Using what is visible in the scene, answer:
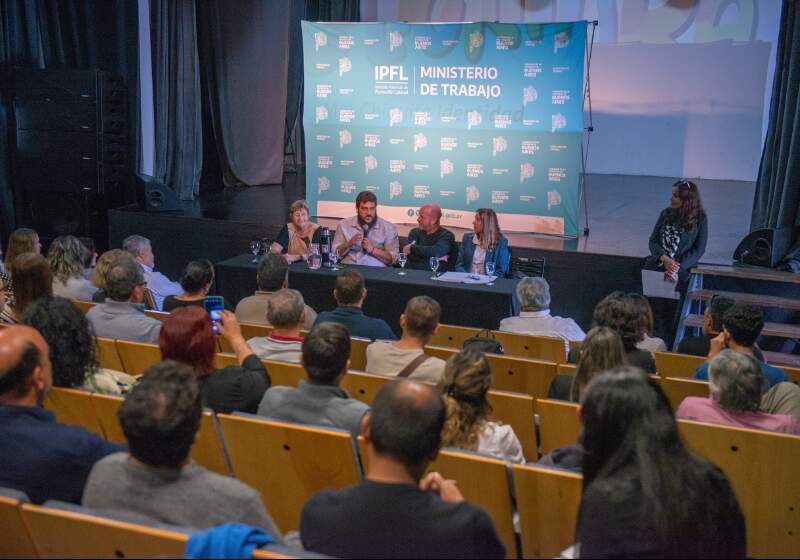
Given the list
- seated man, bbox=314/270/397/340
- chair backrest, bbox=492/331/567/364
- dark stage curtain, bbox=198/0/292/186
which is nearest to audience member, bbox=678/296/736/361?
chair backrest, bbox=492/331/567/364

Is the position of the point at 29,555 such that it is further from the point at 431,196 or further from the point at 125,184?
the point at 125,184

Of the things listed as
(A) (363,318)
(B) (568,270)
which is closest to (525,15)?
(B) (568,270)

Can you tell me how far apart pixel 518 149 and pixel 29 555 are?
269 inches

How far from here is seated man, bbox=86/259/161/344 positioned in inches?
157

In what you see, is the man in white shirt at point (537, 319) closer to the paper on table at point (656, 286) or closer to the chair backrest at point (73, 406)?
the paper on table at point (656, 286)

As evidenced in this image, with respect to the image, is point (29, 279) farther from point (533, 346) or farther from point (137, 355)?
point (533, 346)

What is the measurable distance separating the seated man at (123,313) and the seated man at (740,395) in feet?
8.48

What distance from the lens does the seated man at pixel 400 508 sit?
1706 millimetres

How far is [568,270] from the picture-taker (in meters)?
7.19

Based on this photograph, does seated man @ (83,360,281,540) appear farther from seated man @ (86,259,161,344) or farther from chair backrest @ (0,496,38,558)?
seated man @ (86,259,161,344)

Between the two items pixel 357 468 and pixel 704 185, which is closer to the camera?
pixel 357 468

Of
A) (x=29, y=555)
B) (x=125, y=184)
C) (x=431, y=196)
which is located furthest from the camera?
(x=125, y=184)

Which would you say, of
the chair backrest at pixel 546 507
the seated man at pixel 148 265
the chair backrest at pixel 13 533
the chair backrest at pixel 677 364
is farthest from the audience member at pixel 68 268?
the chair backrest at pixel 546 507

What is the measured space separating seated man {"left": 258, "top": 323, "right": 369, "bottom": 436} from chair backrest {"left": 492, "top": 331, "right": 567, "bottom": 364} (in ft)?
6.03
